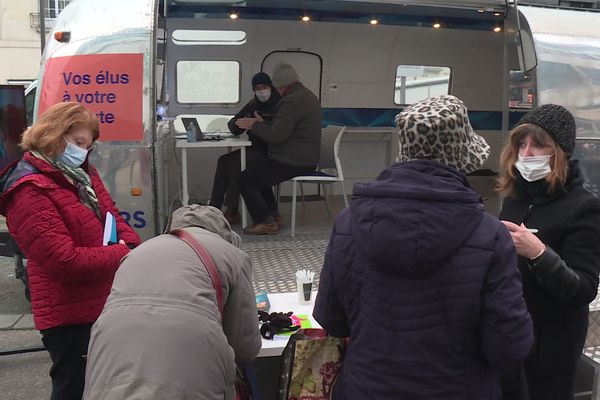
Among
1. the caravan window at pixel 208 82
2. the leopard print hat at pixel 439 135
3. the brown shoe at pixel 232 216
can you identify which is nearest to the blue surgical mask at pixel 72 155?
the leopard print hat at pixel 439 135

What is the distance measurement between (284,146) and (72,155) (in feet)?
12.0

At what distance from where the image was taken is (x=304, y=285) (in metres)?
2.68

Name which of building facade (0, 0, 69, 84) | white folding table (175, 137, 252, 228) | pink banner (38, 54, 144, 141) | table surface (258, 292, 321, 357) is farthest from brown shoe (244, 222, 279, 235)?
building facade (0, 0, 69, 84)

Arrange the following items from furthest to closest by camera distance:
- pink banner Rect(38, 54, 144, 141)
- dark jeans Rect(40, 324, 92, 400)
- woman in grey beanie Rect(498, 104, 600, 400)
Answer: pink banner Rect(38, 54, 144, 141)
dark jeans Rect(40, 324, 92, 400)
woman in grey beanie Rect(498, 104, 600, 400)

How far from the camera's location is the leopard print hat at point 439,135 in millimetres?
1555

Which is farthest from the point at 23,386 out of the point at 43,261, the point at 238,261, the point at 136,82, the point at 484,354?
the point at 484,354

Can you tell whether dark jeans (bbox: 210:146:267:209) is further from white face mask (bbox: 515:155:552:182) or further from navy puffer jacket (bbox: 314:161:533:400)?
navy puffer jacket (bbox: 314:161:533:400)

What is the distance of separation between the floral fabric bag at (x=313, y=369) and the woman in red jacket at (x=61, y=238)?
3.21ft

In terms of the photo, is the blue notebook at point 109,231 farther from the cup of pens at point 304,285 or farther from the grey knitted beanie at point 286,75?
the grey knitted beanie at point 286,75

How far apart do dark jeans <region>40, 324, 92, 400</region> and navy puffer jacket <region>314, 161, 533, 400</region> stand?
142 centimetres

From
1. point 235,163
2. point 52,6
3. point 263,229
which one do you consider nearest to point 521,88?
point 263,229

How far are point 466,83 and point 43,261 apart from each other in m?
8.29

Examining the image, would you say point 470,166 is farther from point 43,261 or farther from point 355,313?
point 43,261

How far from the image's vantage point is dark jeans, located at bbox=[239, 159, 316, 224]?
19.7 ft
